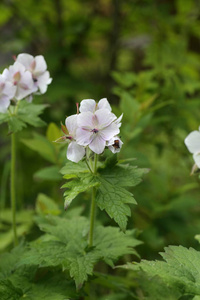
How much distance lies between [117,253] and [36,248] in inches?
10.8

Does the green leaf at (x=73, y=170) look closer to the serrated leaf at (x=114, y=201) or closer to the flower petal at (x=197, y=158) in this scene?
the serrated leaf at (x=114, y=201)

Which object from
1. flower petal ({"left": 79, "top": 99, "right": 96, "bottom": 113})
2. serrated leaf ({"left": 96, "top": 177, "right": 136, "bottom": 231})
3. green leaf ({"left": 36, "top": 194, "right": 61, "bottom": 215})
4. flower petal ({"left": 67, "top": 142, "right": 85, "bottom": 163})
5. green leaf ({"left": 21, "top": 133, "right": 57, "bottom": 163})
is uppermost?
green leaf ({"left": 21, "top": 133, "right": 57, "bottom": 163})

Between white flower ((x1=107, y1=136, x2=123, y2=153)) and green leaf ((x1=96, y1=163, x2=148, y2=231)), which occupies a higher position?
white flower ((x1=107, y1=136, x2=123, y2=153))

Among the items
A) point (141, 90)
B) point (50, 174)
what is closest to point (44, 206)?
point (50, 174)

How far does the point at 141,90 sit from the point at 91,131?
1296mm

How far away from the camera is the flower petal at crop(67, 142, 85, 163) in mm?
1136

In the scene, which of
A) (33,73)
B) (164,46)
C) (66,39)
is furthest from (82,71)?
(33,73)

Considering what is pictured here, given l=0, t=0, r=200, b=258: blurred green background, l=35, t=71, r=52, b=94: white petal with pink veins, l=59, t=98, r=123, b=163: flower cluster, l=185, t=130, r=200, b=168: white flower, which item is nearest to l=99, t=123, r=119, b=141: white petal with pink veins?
l=59, t=98, r=123, b=163: flower cluster

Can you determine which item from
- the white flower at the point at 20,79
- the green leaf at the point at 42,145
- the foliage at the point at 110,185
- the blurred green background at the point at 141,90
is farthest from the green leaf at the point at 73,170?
the blurred green background at the point at 141,90

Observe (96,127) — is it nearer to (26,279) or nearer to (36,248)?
(36,248)

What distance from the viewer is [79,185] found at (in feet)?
3.72

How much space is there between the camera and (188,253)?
3.65 feet

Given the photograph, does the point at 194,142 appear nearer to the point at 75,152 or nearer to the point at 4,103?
the point at 75,152

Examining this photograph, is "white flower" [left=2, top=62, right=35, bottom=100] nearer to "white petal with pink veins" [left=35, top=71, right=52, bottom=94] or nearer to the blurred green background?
"white petal with pink veins" [left=35, top=71, right=52, bottom=94]
